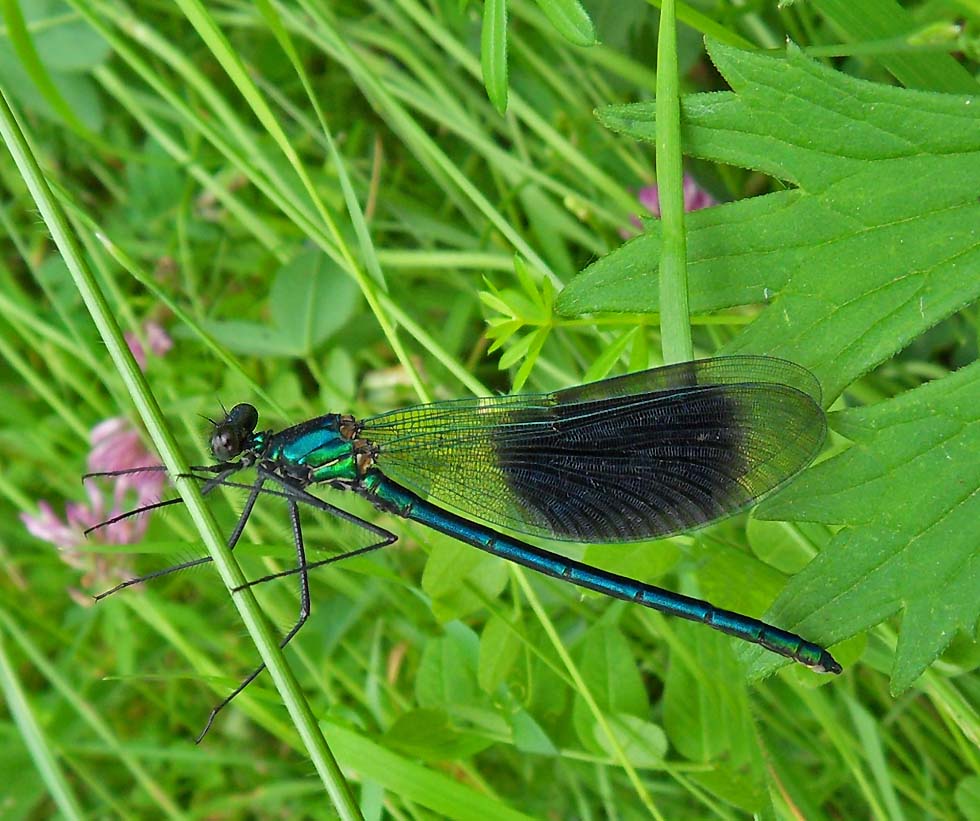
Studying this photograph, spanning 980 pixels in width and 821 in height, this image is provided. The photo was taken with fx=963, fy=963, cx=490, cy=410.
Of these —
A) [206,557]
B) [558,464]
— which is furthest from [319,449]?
[558,464]

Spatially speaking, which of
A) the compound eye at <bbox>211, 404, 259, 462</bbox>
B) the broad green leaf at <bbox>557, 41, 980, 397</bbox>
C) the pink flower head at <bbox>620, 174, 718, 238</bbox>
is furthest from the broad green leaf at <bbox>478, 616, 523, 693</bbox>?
the pink flower head at <bbox>620, 174, 718, 238</bbox>

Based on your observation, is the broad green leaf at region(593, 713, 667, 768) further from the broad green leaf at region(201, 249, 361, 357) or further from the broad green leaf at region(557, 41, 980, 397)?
the broad green leaf at region(201, 249, 361, 357)

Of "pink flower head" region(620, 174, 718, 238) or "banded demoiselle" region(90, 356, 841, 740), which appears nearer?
"banded demoiselle" region(90, 356, 841, 740)

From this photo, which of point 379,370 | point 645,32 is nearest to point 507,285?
→ point 379,370

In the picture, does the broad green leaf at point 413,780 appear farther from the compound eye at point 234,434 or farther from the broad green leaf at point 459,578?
the compound eye at point 234,434

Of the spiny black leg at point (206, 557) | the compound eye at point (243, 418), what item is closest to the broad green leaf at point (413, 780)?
the spiny black leg at point (206, 557)

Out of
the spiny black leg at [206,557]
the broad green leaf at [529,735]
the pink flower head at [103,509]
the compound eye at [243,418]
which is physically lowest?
the broad green leaf at [529,735]

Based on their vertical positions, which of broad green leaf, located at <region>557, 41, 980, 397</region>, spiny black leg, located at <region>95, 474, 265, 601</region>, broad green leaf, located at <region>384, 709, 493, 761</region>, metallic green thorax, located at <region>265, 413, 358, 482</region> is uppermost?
metallic green thorax, located at <region>265, 413, 358, 482</region>

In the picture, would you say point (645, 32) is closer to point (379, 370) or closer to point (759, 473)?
point (379, 370)
